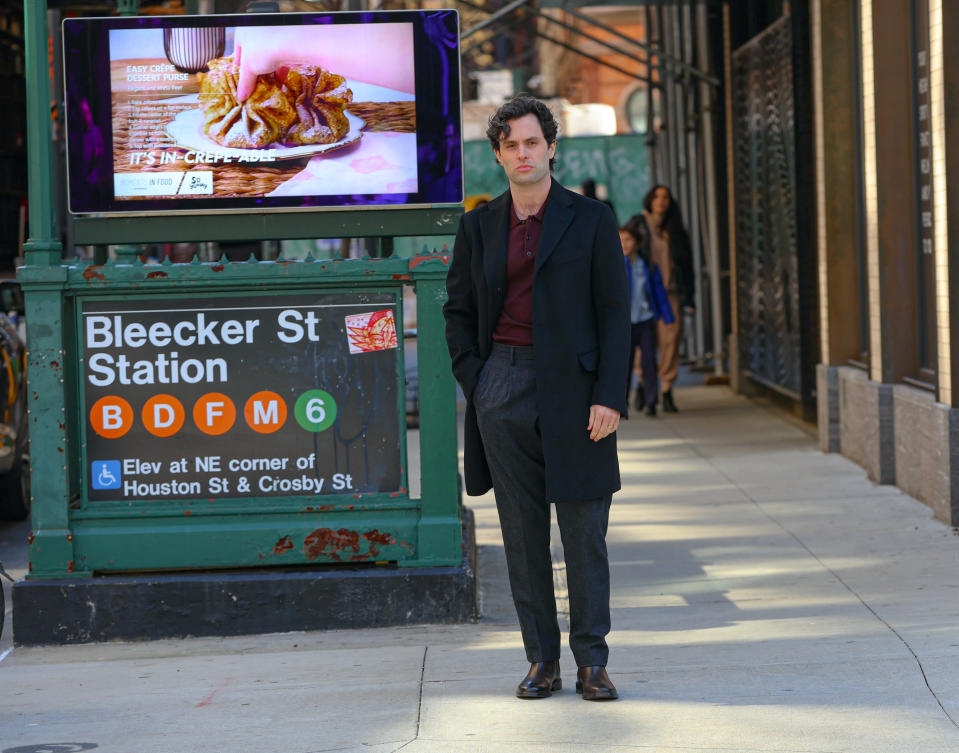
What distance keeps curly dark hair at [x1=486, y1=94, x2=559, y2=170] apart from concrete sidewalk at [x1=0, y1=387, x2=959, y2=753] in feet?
6.06

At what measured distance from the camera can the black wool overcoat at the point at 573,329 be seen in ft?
16.2

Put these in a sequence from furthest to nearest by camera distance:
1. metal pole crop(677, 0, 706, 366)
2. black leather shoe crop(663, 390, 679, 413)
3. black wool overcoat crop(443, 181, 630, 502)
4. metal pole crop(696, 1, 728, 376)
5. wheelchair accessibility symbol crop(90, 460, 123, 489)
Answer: metal pole crop(677, 0, 706, 366) < metal pole crop(696, 1, 728, 376) < black leather shoe crop(663, 390, 679, 413) < wheelchair accessibility symbol crop(90, 460, 123, 489) < black wool overcoat crop(443, 181, 630, 502)

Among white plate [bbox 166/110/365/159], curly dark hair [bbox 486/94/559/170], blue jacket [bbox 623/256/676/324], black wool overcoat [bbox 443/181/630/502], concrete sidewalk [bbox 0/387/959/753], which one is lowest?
concrete sidewalk [bbox 0/387/959/753]

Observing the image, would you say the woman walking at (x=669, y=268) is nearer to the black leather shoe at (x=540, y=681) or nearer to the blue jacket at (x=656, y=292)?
the blue jacket at (x=656, y=292)

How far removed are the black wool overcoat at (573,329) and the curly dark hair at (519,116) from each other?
0.21 metres

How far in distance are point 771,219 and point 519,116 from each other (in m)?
8.93

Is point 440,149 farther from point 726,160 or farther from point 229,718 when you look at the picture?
point 726,160

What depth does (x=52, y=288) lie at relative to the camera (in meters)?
6.27

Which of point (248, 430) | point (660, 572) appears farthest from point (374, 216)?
point (660, 572)

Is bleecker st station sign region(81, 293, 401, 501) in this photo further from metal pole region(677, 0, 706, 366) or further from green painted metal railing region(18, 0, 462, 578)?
metal pole region(677, 0, 706, 366)

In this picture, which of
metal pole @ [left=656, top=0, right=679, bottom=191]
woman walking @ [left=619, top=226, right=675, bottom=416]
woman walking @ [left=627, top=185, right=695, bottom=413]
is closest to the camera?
woman walking @ [left=619, top=226, right=675, bottom=416]

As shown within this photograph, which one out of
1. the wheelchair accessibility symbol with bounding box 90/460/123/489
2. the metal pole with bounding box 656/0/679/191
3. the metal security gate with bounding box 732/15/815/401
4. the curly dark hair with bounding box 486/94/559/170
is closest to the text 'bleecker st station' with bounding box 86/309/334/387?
the wheelchair accessibility symbol with bounding box 90/460/123/489

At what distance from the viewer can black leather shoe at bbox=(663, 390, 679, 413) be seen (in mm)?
14203

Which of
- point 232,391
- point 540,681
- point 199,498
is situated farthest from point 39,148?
→ point 540,681
